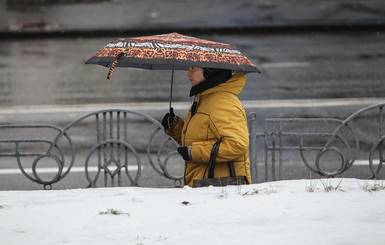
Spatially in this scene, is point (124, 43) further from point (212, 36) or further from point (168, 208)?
point (212, 36)

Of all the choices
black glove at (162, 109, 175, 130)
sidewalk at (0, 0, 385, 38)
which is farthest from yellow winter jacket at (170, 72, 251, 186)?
sidewalk at (0, 0, 385, 38)

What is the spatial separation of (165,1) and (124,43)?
17539 millimetres

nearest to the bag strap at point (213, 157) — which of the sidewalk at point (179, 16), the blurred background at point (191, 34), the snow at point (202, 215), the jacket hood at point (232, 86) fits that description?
the snow at point (202, 215)

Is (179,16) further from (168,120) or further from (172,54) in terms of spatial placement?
(172,54)

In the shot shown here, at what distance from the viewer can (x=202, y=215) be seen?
369cm

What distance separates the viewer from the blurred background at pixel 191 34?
13094 mm

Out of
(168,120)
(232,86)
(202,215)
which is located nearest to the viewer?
(202,215)

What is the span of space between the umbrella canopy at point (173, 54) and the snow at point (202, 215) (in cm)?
101

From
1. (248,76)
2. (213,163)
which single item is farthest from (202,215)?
(248,76)

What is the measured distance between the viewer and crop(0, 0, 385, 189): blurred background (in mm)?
13094

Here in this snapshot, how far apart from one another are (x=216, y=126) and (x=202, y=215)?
0.79 meters

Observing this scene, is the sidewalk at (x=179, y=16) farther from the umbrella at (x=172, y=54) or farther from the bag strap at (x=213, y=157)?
the bag strap at (x=213, y=157)

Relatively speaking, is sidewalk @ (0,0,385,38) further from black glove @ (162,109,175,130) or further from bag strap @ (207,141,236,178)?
bag strap @ (207,141,236,178)

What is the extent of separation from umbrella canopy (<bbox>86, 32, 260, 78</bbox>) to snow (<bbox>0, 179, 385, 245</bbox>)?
1008mm
